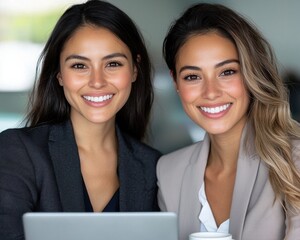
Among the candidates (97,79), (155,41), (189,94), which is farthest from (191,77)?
(155,41)

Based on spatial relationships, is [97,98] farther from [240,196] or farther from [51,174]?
[240,196]

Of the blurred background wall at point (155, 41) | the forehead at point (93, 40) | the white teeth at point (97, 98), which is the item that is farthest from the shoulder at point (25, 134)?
the blurred background wall at point (155, 41)

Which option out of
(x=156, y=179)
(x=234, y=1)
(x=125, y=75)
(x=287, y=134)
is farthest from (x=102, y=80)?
(x=234, y=1)

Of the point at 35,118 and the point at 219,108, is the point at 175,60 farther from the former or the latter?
the point at 35,118

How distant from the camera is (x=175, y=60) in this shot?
107 inches

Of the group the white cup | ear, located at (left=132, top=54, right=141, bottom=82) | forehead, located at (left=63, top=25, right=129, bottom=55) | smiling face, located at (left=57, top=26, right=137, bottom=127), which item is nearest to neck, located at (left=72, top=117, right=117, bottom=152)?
smiling face, located at (left=57, top=26, right=137, bottom=127)

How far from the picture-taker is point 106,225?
170 centimetres

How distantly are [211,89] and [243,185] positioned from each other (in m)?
0.36

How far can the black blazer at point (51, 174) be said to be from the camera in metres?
2.49

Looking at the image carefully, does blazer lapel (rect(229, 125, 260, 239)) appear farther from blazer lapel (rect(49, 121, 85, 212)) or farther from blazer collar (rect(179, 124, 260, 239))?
blazer lapel (rect(49, 121, 85, 212))

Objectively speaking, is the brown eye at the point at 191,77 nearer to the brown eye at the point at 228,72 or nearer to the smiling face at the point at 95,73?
the brown eye at the point at 228,72

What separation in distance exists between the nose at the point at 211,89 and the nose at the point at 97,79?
408 mm

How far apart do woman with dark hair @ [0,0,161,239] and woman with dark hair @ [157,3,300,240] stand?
0.56ft

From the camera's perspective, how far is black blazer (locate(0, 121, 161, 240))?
2.49m
